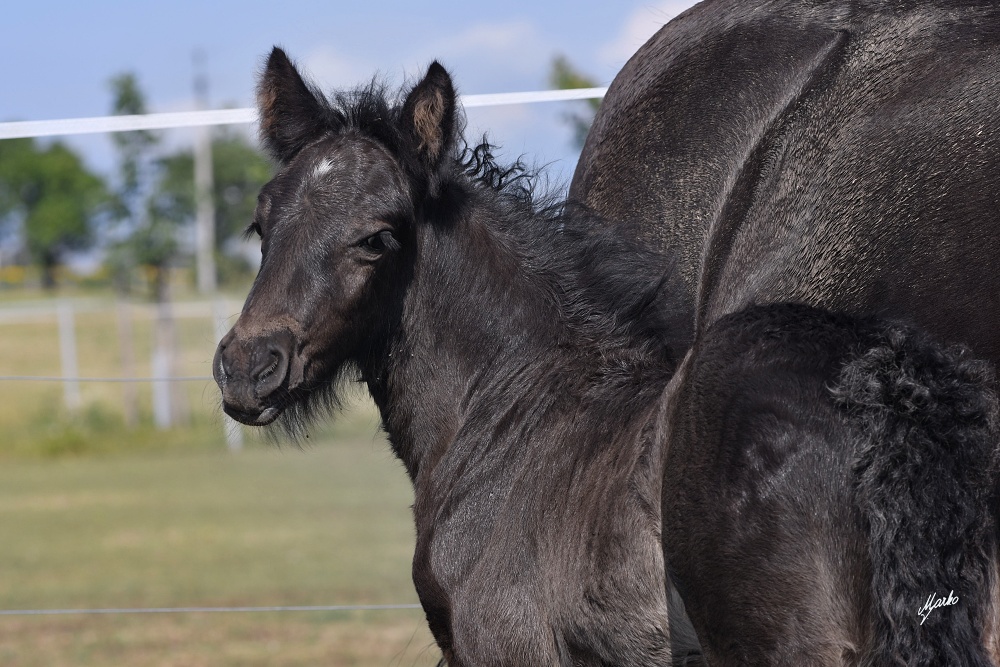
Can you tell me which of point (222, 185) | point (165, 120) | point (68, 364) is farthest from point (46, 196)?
point (165, 120)

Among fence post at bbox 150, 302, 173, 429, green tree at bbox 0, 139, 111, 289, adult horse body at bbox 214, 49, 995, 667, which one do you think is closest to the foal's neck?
adult horse body at bbox 214, 49, 995, 667

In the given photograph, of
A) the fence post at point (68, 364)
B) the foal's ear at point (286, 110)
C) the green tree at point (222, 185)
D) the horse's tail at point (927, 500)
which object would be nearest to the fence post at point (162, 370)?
the fence post at point (68, 364)

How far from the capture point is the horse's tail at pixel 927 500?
73.8 inches

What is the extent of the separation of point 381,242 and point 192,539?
858 centimetres

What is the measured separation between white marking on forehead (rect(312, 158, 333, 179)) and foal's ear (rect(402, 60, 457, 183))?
0.25 m

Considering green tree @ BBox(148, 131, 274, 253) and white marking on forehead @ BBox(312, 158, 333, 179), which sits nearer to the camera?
white marking on forehead @ BBox(312, 158, 333, 179)

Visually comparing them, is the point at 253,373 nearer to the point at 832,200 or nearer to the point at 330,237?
the point at 330,237

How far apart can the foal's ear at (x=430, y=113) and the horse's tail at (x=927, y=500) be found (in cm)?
146

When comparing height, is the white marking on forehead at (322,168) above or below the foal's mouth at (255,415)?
above

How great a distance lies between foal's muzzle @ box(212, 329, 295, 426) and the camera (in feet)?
9.23

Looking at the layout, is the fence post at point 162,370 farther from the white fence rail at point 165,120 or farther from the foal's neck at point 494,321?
the foal's neck at point 494,321

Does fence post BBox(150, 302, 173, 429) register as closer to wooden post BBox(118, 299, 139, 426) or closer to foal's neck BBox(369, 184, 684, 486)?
wooden post BBox(118, 299, 139, 426)

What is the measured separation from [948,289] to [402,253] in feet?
4.62

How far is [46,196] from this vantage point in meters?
46.2
